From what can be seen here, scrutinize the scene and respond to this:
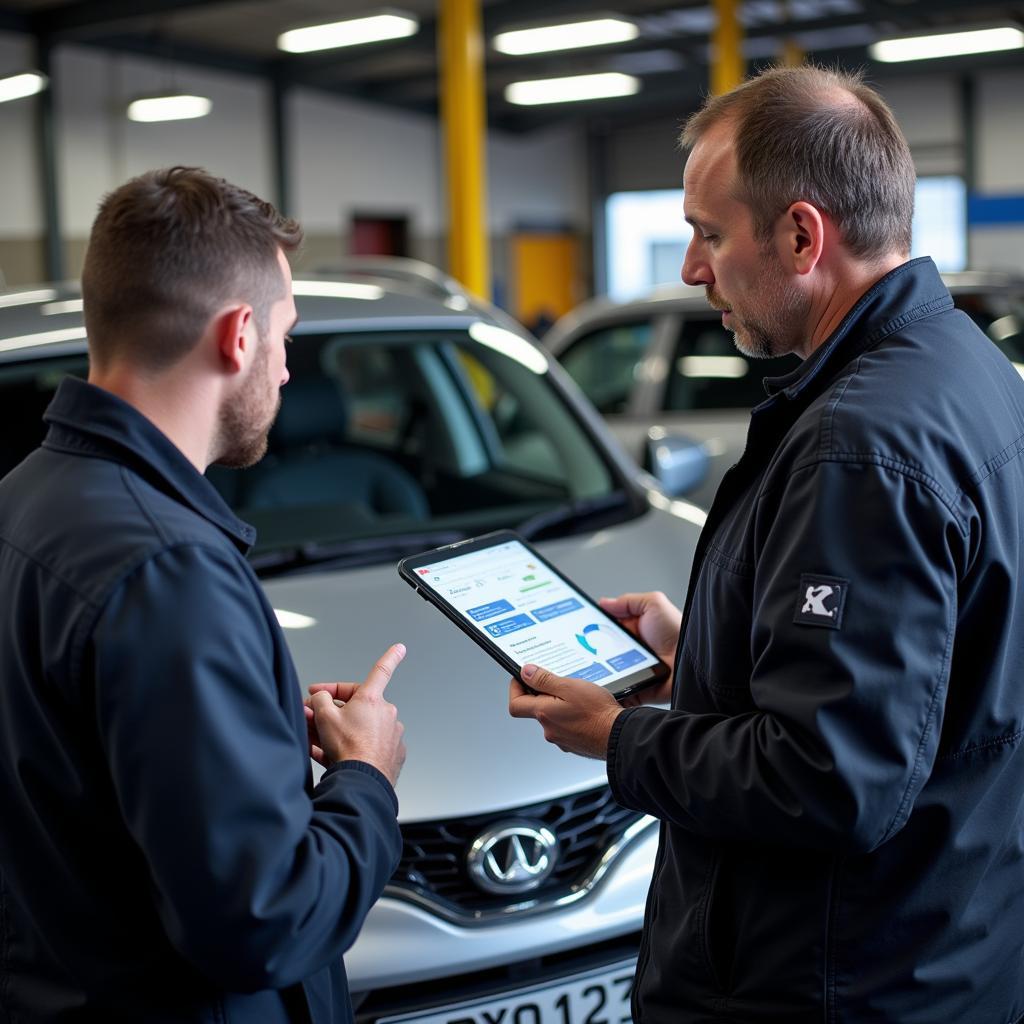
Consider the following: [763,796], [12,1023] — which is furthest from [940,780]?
[12,1023]

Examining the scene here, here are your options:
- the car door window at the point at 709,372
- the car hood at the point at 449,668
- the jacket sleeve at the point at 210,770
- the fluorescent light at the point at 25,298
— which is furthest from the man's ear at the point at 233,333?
the car door window at the point at 709,372

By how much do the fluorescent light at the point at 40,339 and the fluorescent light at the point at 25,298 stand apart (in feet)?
0.74

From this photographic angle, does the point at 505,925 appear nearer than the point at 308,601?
Yes

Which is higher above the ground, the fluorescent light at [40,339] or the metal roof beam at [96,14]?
the metal roof beam at [96,14]

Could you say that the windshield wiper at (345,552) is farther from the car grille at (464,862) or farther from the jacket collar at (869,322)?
the jacket collar at (869,322)

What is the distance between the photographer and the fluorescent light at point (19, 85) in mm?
11560

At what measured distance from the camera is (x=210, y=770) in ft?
3.70

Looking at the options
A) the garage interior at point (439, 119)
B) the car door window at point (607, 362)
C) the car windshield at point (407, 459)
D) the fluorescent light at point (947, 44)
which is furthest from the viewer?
the fluorescent light at point (947, 44)

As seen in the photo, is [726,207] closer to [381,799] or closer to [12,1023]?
[381,799]

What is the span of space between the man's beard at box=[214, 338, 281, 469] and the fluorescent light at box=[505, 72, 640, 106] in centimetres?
1682

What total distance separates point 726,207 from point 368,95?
683 inches

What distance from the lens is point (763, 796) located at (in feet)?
4.14

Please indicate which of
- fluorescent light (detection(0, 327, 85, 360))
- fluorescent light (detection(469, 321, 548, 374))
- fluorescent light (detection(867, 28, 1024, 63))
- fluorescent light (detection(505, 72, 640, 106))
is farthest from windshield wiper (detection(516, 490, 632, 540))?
fluorescent light (detection(505, 72, 640, 106))

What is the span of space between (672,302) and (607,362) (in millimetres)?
408
